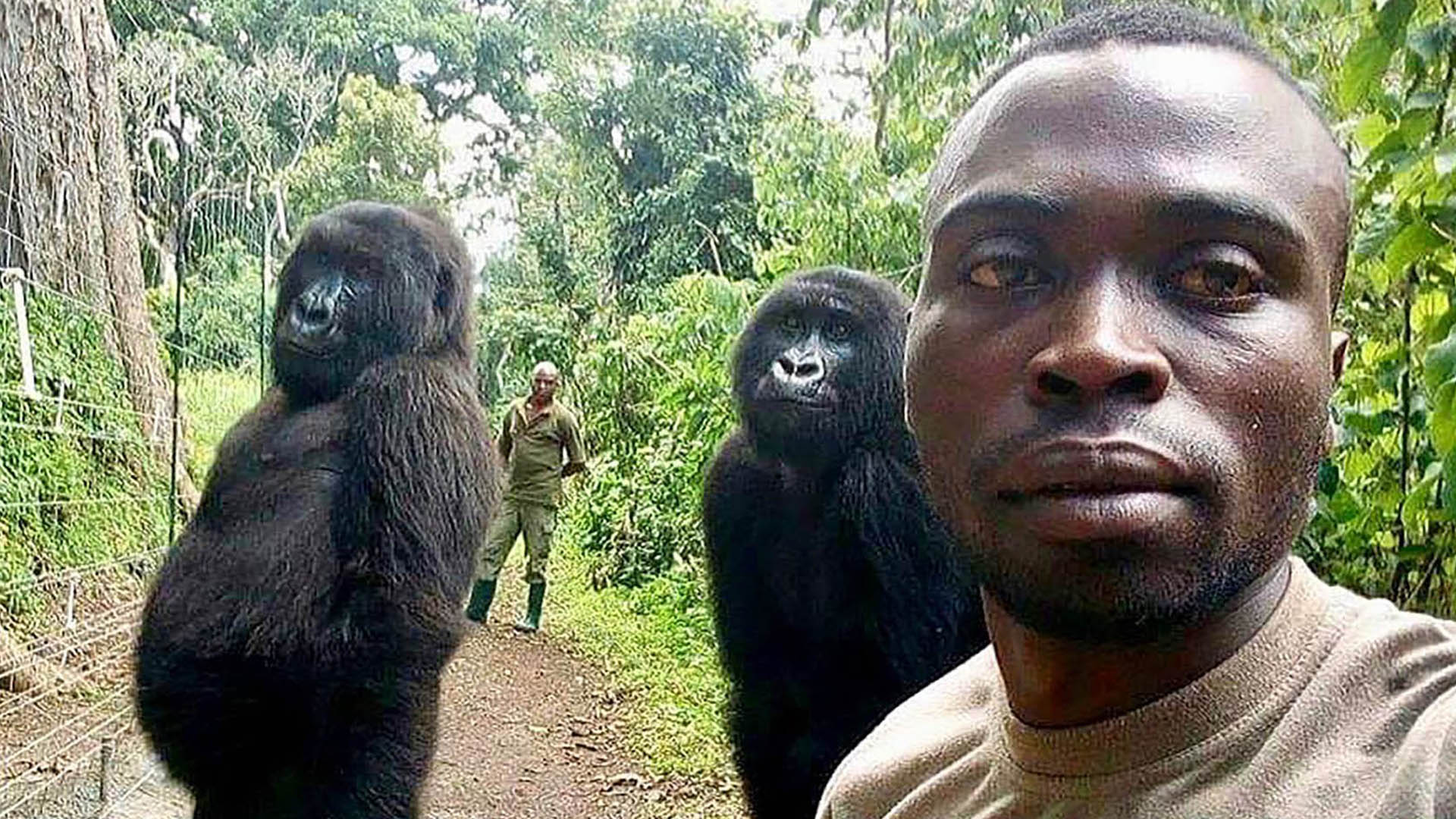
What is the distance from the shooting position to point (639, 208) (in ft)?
48.9

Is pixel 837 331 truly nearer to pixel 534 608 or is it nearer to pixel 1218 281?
pixel 1218 281

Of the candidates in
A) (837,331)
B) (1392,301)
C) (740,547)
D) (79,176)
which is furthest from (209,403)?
(1392,301)

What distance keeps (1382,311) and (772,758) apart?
201 cm

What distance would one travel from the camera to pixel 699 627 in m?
8.22

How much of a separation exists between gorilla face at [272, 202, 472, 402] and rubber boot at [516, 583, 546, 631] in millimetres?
5627

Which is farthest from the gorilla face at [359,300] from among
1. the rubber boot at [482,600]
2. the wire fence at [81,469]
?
the rubber boot at [482,600]

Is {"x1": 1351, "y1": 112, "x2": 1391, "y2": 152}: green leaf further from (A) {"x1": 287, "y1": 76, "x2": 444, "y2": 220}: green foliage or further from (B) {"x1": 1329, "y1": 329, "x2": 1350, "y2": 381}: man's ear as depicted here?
(A) {"x1": 287, "y1": 76, "x2": 444, "y2": 220}: green foliage

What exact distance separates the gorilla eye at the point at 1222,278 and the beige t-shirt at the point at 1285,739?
20 cm

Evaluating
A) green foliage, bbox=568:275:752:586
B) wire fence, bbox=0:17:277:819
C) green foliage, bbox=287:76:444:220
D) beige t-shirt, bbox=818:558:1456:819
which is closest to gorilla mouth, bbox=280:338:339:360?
wire fence, bbox=0:17:277:819

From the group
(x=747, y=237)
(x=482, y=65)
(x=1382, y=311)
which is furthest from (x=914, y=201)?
(x=482, y=65)

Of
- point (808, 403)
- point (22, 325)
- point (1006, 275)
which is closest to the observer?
point (1006, 275)

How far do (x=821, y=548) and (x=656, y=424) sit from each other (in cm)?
682

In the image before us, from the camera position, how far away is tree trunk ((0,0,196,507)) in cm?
553

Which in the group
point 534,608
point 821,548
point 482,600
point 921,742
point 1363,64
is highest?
point 1363,64
